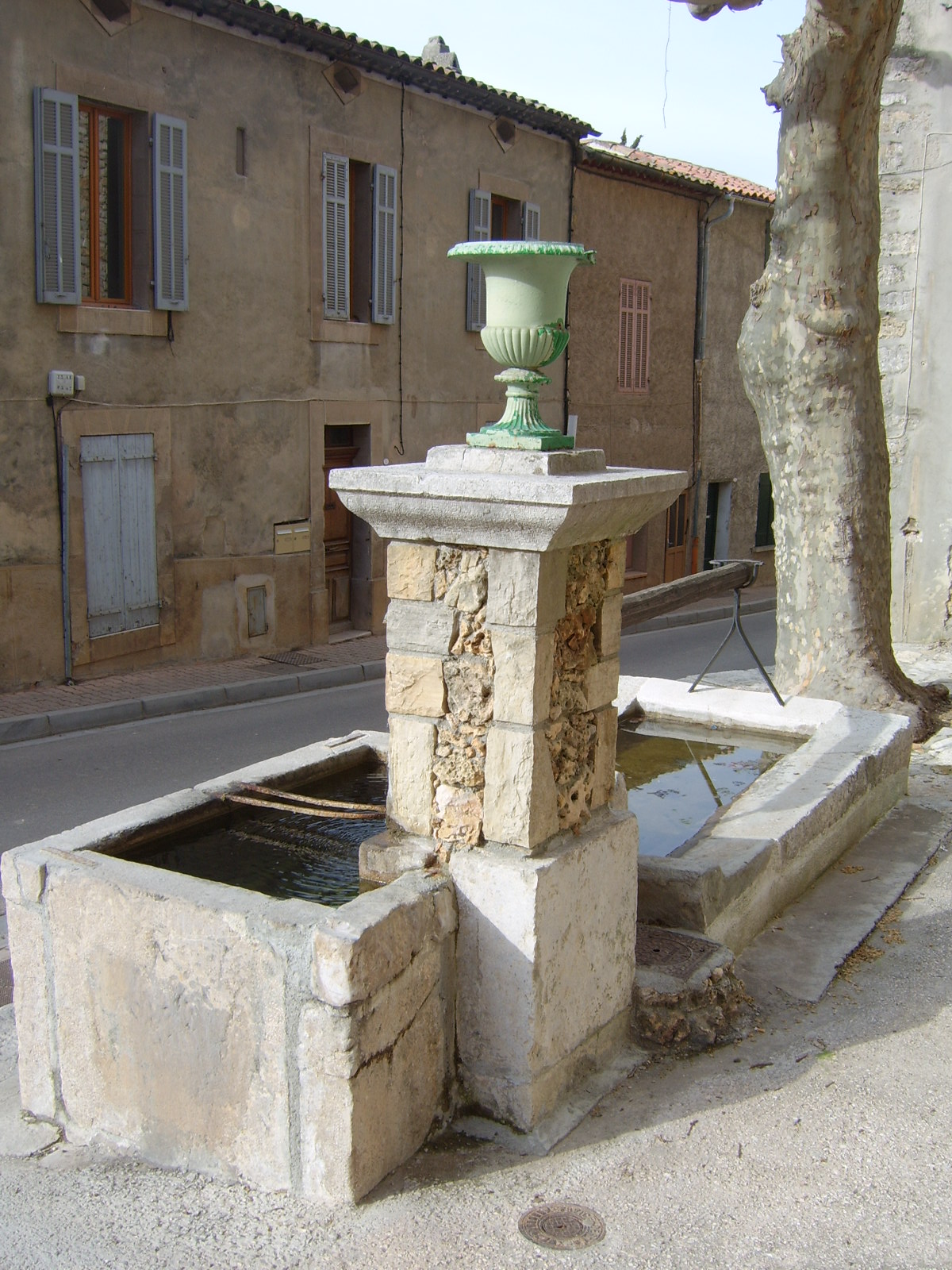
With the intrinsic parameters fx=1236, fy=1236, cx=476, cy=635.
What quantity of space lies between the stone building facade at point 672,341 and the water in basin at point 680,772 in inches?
470

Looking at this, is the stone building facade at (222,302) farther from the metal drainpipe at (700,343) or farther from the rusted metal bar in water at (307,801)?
the rusted metal bar in water at (307,801)

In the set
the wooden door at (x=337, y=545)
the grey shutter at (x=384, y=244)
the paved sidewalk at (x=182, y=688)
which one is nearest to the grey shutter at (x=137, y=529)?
the paved sidewalk at (x=182, y=688)

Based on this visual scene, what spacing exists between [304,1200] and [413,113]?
14.2 meters

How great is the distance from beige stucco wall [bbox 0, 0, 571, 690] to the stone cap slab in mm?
8330

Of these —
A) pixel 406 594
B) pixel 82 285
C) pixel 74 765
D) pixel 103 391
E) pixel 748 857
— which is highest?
pixel 82 285

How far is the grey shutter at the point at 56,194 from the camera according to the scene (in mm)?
11000

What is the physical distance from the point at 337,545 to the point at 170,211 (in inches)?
182

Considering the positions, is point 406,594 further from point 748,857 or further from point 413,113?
point 413,113

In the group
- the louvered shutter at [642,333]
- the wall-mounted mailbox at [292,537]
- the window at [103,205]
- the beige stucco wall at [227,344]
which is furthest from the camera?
the louvered shutter at [642,333]

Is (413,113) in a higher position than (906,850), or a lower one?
higher

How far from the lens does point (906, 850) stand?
648 centimetres

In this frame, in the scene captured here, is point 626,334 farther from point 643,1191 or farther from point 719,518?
point 643,1191

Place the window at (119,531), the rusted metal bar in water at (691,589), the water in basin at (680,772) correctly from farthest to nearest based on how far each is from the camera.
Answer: the window at (119,531) → the rusted metal bar in water at (691,589) → the water in basin at (680,772)

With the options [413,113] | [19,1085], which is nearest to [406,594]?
[19,1085]
